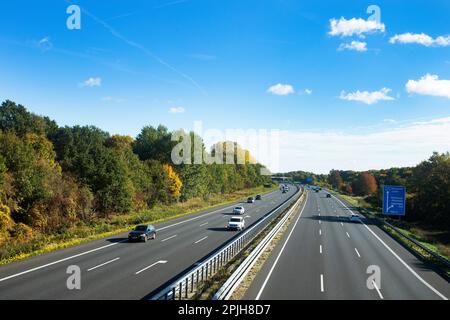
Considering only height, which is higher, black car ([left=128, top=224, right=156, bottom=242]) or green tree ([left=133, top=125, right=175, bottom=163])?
green tree ([left=133, top=125, right=175, bottom=163])

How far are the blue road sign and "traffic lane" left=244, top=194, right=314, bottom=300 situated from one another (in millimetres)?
12771

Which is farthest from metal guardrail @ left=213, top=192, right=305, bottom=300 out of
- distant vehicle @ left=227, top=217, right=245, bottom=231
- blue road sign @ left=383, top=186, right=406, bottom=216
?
blue road sign @ left=383, top=186, right=406, bottom=216

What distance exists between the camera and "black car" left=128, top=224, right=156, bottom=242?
30.9 m

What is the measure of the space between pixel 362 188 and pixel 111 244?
433 ft

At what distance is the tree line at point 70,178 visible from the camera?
39.3 meters

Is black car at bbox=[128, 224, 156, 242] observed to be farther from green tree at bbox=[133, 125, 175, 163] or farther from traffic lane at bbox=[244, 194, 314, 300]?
green tree at bbox=[133, 125, 175, 163]

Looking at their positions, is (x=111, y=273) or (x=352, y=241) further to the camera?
(x=352, y=241)

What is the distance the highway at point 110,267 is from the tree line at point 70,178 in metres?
12.3

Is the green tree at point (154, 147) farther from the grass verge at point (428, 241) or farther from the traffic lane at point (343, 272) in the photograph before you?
the traffic lane at point (343, 272)

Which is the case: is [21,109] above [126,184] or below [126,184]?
above

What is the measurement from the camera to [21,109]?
71938mm

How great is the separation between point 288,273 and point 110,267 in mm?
10203
